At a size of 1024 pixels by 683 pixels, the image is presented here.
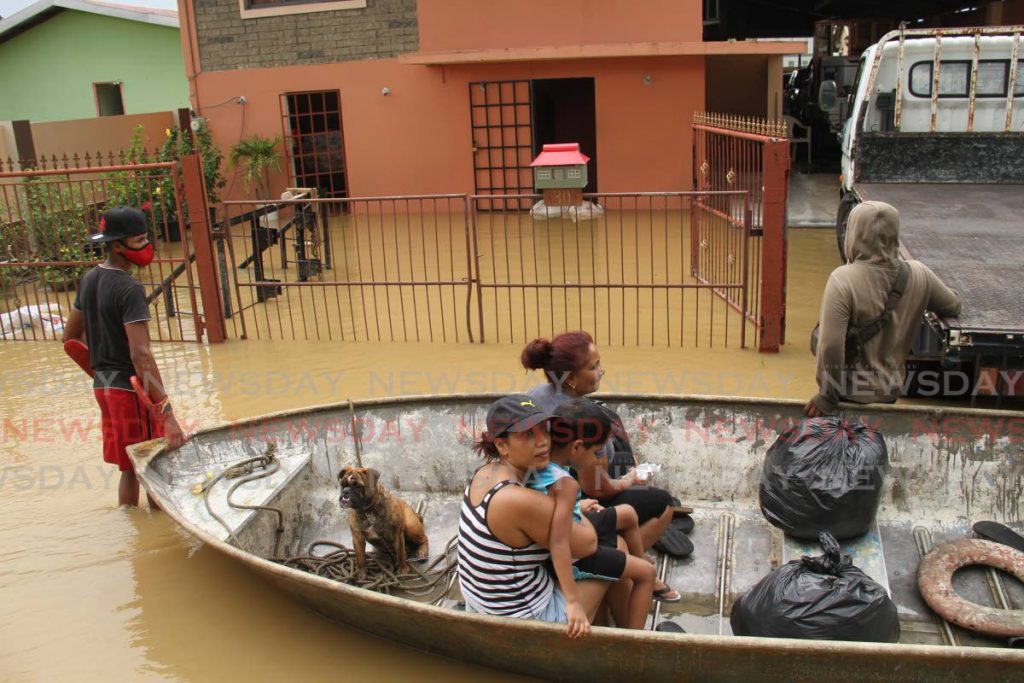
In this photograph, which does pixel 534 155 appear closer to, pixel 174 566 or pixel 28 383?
pixel 28 383

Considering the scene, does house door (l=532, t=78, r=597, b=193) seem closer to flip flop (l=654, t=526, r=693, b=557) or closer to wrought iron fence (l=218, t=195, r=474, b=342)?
wrought iron fence (l=218, t=195, r=474, b=342)

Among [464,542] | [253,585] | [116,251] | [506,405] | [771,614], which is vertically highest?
[116,251]

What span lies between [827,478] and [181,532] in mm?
3705

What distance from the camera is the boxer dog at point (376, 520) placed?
4.48m

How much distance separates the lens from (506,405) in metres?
3.60

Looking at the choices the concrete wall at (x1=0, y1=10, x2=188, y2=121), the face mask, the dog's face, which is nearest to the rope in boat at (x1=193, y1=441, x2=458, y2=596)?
the dog's face

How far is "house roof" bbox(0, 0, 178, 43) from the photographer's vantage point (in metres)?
18.9

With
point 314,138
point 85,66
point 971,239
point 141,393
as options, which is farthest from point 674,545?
point 85,66

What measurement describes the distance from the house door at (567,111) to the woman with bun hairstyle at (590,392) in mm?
14964

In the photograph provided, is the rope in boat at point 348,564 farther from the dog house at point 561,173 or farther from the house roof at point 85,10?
the house roof at point 85,10

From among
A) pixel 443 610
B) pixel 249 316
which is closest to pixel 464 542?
pixel 443 610

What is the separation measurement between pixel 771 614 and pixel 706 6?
18.6 meters

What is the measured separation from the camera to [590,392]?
461 centimetres

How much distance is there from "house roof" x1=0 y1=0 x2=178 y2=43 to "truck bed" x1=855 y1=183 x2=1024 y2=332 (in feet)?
51.0
